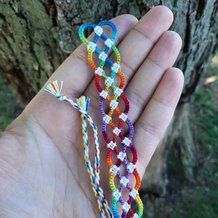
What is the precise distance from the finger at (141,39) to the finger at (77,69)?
0.12 feet

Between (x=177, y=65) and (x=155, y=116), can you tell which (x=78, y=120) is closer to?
(x=155, y=116)

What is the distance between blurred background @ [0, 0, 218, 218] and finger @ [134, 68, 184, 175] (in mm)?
237

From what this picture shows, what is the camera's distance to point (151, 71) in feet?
4.66

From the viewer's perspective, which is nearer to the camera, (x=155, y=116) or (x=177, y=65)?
(x=155, y=116)

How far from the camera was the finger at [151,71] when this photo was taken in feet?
4.54

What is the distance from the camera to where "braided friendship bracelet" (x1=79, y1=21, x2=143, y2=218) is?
137 centimetres

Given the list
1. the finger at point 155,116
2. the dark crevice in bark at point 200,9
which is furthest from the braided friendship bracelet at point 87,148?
the dark crevice in bark at point 200,9

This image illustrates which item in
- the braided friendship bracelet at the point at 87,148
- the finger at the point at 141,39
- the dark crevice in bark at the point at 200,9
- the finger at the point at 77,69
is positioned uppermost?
the dark crevice in bark at the point at 200,9

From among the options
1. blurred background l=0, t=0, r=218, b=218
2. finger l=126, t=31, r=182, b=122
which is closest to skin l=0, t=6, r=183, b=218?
finger l=126, t=31, r=182, b=122

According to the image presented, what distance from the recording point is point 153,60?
1.42 m

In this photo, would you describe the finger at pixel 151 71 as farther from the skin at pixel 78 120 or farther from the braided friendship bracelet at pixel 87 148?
the braided friendship bracelet at pixel 87 148

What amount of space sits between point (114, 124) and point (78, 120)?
12 cm

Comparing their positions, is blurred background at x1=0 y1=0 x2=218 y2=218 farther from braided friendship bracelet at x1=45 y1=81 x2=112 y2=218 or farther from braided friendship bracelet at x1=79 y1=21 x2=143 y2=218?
braided friendship bracelet at x1=45 y1=81 x2=112 y2=218

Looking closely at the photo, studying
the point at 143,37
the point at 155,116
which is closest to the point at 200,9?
the point at 143,37
